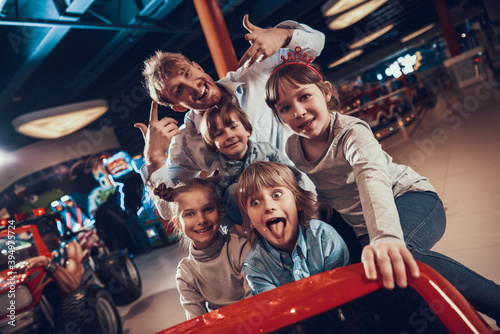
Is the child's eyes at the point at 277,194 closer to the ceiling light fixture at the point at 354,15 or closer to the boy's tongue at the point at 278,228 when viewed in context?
the boy's tongue at the point at 278,228

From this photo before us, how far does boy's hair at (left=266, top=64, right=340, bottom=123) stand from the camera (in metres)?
1.32

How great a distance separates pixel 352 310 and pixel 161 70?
1.29 m

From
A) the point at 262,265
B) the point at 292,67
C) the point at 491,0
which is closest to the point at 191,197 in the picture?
the point at 262,265

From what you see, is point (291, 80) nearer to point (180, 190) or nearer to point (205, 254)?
point (180, 190)

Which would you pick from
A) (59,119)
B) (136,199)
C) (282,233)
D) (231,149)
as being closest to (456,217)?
(282,233)

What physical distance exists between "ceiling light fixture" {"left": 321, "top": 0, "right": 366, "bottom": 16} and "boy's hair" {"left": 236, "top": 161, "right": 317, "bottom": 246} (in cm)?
105

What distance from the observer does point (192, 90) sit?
1538mm

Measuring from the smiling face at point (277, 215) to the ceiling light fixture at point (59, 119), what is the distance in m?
1.11

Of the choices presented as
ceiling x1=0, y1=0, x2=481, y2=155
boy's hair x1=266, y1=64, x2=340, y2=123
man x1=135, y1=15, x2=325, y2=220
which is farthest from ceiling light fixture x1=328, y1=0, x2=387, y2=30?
boy's hair x1=266, y1=64, x2=340, y2=123

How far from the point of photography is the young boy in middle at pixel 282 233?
4.19 ft

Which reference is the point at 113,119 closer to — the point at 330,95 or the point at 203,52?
the point at 203,52

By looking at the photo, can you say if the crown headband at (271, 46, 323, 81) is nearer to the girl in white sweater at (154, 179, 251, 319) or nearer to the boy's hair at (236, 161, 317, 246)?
the boy's hair at (236, 161, 317, 246)

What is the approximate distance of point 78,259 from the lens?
2473mm

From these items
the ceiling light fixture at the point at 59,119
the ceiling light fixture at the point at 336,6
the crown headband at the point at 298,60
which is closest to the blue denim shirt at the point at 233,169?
the crown headband at the point at 298,60
